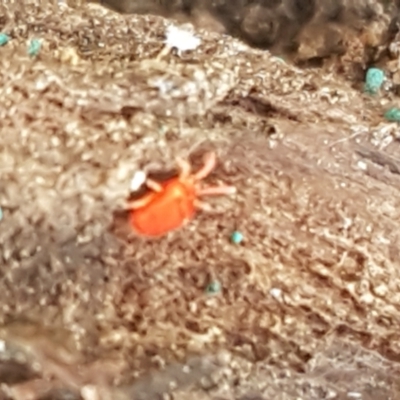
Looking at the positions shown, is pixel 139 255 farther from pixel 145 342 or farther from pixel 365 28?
pixel 365 28

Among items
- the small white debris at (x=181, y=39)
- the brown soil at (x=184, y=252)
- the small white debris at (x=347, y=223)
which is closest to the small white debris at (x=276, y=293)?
the brown soil at (x=184, y=252)

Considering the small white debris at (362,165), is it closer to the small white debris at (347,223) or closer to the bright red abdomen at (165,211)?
the small white debris at (347,223)

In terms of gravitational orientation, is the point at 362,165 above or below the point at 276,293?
above

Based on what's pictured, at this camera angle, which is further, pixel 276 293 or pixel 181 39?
pixel 181 39

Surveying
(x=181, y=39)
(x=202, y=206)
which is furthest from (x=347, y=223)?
(x=181, y=39)

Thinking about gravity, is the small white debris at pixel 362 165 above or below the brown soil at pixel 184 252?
above

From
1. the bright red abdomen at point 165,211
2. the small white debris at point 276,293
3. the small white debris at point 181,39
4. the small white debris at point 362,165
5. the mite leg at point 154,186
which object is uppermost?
the small white debris at point 181,39

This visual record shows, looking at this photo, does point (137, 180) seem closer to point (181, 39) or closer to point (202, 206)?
point (202, 206)

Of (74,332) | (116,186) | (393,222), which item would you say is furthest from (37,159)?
(393,222)

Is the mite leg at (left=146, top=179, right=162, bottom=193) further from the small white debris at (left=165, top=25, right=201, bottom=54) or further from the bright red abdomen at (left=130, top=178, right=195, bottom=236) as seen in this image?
the small white debris at (left=165, top=25, right=201, bottom=54)
